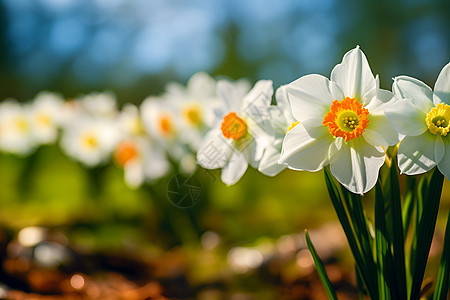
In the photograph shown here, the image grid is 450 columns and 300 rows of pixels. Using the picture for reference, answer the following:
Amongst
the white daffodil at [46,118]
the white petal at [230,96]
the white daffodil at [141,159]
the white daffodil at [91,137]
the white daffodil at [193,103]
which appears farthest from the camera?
the white daffodil at [46,118]

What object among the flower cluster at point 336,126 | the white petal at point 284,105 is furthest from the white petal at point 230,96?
the white petal at point 284,105

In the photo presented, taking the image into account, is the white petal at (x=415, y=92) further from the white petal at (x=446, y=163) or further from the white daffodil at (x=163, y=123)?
the white daffodil at (x=163, y=123)

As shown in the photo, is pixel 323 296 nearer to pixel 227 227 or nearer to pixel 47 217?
pixel 227 227

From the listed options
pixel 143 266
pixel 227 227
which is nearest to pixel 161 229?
pixel 227 227

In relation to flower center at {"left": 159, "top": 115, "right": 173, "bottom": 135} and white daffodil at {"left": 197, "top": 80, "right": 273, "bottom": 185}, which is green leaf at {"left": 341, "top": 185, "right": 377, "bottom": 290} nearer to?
white daffodil at {"left": 197, "top": 80, "right": 273, "bottom": 185}

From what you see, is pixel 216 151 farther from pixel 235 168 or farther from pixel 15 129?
pixel 15 129

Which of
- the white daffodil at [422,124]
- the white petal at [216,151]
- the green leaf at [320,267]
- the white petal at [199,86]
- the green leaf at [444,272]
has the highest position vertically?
the white petal at [199,86]

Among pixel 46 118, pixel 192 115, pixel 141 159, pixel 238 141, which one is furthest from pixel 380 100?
pixel 46 118
